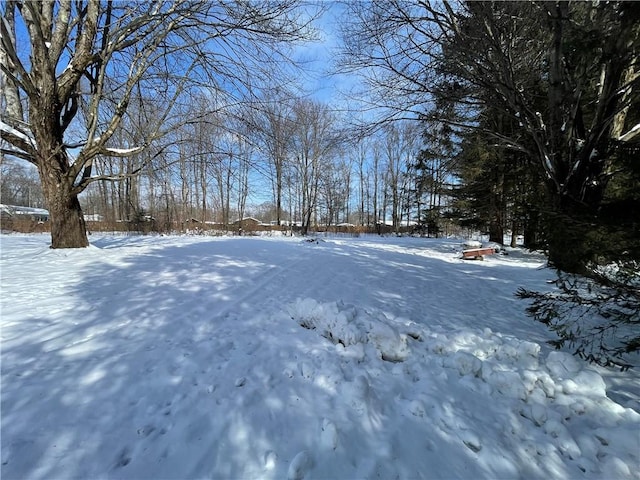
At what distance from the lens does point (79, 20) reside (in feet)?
25.5

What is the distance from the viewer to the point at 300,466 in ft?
5.85

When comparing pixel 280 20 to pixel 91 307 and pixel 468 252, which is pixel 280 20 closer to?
pixel 91 307

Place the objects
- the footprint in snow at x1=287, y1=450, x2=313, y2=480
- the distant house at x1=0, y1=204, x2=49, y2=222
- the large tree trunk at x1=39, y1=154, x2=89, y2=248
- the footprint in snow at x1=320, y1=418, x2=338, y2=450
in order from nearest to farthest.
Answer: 1. the footprint in snow at x1=287, y1=450, x2=313, y2=480
2. the footprint in snow at x1=320, y1=418, x2=338, y2=450
3. the large tree trunk at x1=39, y1=154, x2=89, y2=248
4. the distant house at x1=0, y1=204, x2=49, y2=222

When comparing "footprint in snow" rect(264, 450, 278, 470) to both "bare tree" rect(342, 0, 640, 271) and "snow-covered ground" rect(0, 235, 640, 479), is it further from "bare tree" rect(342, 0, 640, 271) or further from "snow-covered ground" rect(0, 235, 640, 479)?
"bare tree" rect(342, 0, 640, 271)

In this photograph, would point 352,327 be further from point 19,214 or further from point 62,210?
point 19,214

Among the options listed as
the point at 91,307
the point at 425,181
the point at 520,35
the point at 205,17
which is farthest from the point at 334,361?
the point at 425,181

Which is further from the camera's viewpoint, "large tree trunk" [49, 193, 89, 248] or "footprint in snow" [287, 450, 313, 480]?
"large tree trunk" [49, 193, 89, 248]

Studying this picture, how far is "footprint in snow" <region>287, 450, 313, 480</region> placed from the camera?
1734 mm

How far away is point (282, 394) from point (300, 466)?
69 centimetres

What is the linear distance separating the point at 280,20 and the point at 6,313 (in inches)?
308

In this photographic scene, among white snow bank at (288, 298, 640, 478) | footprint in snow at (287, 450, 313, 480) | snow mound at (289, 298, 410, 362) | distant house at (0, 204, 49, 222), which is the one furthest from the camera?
distant house at (0, 204, 49, 222)

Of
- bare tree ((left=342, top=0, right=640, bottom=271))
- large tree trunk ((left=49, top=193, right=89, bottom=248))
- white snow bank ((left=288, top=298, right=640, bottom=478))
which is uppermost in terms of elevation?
bare tree ((left=342, top=0, right=640, bottom=271))

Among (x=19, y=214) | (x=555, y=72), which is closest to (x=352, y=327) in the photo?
(x=555, y=72)

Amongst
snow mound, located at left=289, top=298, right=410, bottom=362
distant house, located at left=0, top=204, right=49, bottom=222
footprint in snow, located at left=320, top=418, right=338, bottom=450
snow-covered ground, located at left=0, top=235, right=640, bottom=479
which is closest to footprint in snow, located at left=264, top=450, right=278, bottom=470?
snow-covered ground, located at left=0, top=235, right=640, bottom=479
